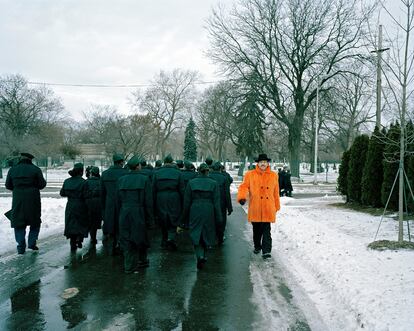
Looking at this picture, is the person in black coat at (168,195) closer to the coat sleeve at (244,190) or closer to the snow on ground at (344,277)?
the coat sleeve at (244,190)

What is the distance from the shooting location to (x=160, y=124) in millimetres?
64812

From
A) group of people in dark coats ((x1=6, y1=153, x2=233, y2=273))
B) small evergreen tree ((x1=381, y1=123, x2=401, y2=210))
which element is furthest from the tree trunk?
group of people in dark coats ((x1=6, y1=153, x2=233, y2=273))

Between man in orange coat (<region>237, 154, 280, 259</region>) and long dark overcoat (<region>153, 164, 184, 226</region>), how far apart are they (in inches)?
58.1

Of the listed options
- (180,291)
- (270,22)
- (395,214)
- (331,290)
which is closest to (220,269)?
(180,291)

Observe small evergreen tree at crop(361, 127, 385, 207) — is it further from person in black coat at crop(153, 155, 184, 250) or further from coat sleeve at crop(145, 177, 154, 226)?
coat sleeve at crop(145, 177, 154, 226)

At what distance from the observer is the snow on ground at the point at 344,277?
4316 millimetres

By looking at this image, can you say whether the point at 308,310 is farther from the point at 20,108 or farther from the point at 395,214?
the point at 20,108

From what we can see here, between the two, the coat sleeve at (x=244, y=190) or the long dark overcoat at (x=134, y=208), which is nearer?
the long dark overcoat at (x=134, y=208)

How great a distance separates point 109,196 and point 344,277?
4372 mm

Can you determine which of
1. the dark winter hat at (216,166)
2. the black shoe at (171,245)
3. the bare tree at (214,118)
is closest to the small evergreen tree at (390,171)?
the dark winter hat at (216,166)

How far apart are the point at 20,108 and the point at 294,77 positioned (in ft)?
119

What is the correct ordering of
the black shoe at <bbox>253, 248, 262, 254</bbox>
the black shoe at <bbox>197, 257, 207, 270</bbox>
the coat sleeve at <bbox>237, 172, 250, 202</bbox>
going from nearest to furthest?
the black shoe at <bbox>197, 257, 207, 270</bbox> → the coat sleeve at <bbox>237, 172, 250, 202</bbox> → the black shoe at <bbox>253, 248, 262, 254</bbox>

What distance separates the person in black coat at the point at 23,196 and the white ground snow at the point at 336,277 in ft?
2.31

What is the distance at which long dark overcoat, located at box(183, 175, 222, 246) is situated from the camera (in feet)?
22.2
